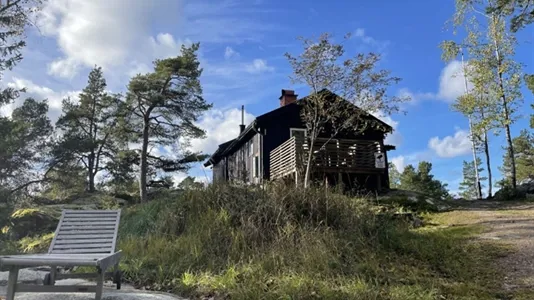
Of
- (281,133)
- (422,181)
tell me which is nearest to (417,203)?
(281,133)

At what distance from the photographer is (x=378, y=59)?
1209cm

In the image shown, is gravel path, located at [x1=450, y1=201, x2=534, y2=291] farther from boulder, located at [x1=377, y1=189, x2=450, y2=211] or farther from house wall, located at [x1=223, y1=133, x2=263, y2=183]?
house wall, located at [x1=223, y1=133, x2=263, y2=183]

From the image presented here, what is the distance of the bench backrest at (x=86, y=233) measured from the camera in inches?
179

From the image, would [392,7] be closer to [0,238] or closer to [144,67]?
[0,238]

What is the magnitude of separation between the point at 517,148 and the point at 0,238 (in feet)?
115

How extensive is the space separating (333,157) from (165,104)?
9.73 metres

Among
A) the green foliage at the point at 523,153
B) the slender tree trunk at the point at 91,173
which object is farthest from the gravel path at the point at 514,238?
the green foliage at the point at 523,153

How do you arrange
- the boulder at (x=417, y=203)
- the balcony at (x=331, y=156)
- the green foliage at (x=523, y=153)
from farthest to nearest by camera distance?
the green foliage at (x=523, y=153) → the balcony at (x=331, y=156) → the boulder at (x=417, y=203)

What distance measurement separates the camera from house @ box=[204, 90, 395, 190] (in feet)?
46.0

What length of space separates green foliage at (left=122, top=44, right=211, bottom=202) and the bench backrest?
48.9 ft

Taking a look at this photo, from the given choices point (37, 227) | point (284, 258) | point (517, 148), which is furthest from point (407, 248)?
point (517, 148)

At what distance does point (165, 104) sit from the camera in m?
20.2

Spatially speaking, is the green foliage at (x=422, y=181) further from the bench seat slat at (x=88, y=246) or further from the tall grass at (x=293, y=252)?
the bench seat slat at (x=88, y=246)

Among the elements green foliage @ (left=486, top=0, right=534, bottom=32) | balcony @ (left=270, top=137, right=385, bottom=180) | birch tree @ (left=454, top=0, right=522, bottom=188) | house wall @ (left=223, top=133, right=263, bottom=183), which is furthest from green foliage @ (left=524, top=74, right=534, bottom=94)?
house wall @ (left=223, top=133, right=263, bottom=183)
